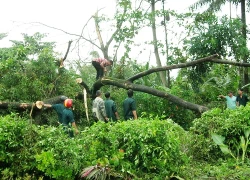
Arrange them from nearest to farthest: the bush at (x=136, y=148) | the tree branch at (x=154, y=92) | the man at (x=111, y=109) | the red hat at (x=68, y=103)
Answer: the bush at (x=136, y=148) < the red hat at (x=68, y=103) < the man at (x=111, y=109) < the tree branch at (x=154, y=92)

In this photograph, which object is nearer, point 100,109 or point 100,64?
point 100,109

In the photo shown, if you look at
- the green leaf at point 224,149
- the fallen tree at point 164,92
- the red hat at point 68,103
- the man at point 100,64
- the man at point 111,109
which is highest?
the man at point 100,64

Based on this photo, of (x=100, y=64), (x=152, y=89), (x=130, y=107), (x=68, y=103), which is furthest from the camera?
(x=100, y=64)

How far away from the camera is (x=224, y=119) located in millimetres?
8109

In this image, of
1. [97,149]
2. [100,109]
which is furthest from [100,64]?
[97,149]

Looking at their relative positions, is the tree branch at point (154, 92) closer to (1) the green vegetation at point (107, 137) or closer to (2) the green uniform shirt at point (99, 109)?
(1) the green vegetation at point (107, 137)

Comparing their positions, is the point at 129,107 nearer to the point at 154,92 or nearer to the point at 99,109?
the point at 99,109

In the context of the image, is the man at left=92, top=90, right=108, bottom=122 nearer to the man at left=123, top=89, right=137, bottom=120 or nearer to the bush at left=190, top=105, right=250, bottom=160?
the man at left=123, top=89, right=137, bottom=120

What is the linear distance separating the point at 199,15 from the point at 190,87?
304 centimetres

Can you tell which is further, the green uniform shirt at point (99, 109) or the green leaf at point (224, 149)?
the green uniform shirt at point (99, 109)

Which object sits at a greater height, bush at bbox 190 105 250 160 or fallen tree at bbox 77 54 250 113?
fallen tree at bbox 77 54 250 113

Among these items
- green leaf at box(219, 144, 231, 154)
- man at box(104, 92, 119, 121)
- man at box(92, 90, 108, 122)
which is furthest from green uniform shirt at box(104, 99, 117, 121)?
green leaf at box(219, 144, 231, 154)

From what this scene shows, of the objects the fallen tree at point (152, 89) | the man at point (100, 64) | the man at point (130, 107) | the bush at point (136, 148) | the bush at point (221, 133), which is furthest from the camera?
the man at point (100, 64)

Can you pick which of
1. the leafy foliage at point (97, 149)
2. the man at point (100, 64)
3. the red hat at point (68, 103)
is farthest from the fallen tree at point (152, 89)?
the leafy foliage at point (97, 149)
